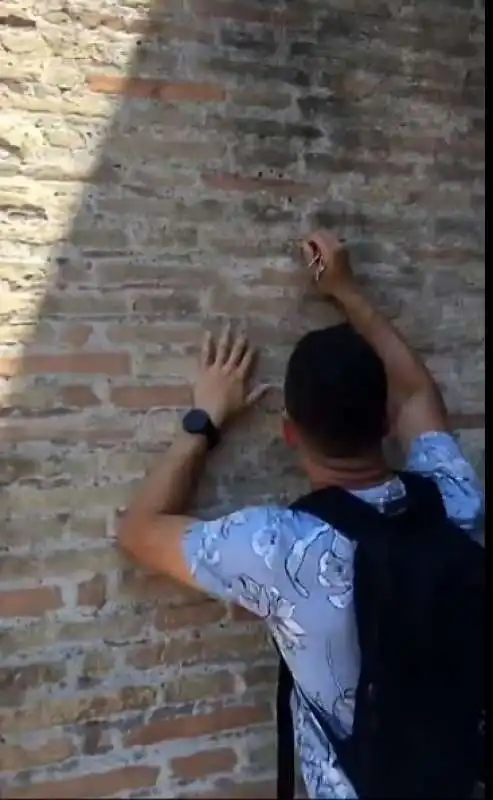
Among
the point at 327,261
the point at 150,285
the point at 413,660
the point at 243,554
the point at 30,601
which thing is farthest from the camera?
the point at 327,261

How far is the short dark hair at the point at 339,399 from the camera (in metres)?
1.73

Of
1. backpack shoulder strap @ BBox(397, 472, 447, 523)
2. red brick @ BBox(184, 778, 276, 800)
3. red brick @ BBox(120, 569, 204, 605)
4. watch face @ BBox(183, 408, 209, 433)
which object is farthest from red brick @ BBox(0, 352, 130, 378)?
red brick @ BBox(184, 778, 276, 800)

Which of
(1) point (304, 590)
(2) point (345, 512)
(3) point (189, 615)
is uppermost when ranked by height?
(2) point (345, 512)

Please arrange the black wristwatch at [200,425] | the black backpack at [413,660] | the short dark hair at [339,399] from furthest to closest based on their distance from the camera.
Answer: the black wristwatch at [200,425]
the short dark hair at [339,399]
the black backpack at [413,660]

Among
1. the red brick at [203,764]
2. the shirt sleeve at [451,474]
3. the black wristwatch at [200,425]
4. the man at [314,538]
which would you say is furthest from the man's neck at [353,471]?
the red brick at [203,764]

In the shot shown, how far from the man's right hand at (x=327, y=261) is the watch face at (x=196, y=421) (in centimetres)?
40

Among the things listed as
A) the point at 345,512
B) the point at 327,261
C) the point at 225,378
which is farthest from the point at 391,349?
the point at 345,512

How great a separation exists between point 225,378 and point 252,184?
0.42 metres

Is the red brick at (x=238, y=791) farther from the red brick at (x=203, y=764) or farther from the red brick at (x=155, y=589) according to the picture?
the red brick at (x=155, y=589)

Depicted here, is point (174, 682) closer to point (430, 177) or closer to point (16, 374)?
point (16, 374)

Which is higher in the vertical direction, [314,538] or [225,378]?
[225,378]

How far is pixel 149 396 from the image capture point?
2.12 metres

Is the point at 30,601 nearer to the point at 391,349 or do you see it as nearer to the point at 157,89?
the point at 391,349

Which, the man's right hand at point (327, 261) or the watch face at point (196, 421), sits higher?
the man's right hand at point (327, 261)
